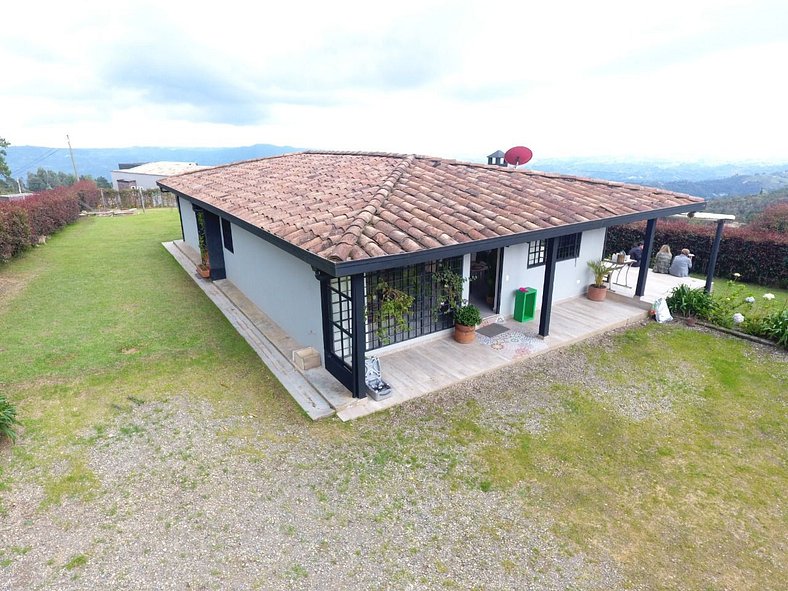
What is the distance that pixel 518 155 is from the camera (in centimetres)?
1350

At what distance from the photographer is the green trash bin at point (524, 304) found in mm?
9766

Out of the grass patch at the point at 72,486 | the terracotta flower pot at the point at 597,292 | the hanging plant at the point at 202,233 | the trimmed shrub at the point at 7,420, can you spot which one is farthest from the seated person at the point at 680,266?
the trimmed shrub at the point at 7,420

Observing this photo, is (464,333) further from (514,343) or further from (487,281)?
(487,281)

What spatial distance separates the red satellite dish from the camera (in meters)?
13.5

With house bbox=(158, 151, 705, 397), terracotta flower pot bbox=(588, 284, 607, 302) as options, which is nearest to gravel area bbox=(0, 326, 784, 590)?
house bbox=(158, 151, 705, 397)

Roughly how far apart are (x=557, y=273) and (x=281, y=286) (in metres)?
6.78

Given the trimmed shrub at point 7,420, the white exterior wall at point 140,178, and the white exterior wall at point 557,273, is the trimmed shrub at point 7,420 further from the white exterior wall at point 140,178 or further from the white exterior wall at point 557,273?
the white exterior wall at point 140,178

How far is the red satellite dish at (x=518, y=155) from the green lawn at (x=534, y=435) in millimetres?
6607

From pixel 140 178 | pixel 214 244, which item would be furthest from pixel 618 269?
pixel 140 178

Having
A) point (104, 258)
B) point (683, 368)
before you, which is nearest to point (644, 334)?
point (683, 368)

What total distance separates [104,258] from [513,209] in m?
15.4

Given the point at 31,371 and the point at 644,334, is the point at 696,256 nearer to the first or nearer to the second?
the point at 644,334

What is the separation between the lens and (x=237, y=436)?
600cm

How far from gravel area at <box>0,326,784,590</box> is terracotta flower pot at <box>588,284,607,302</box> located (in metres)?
5.30
